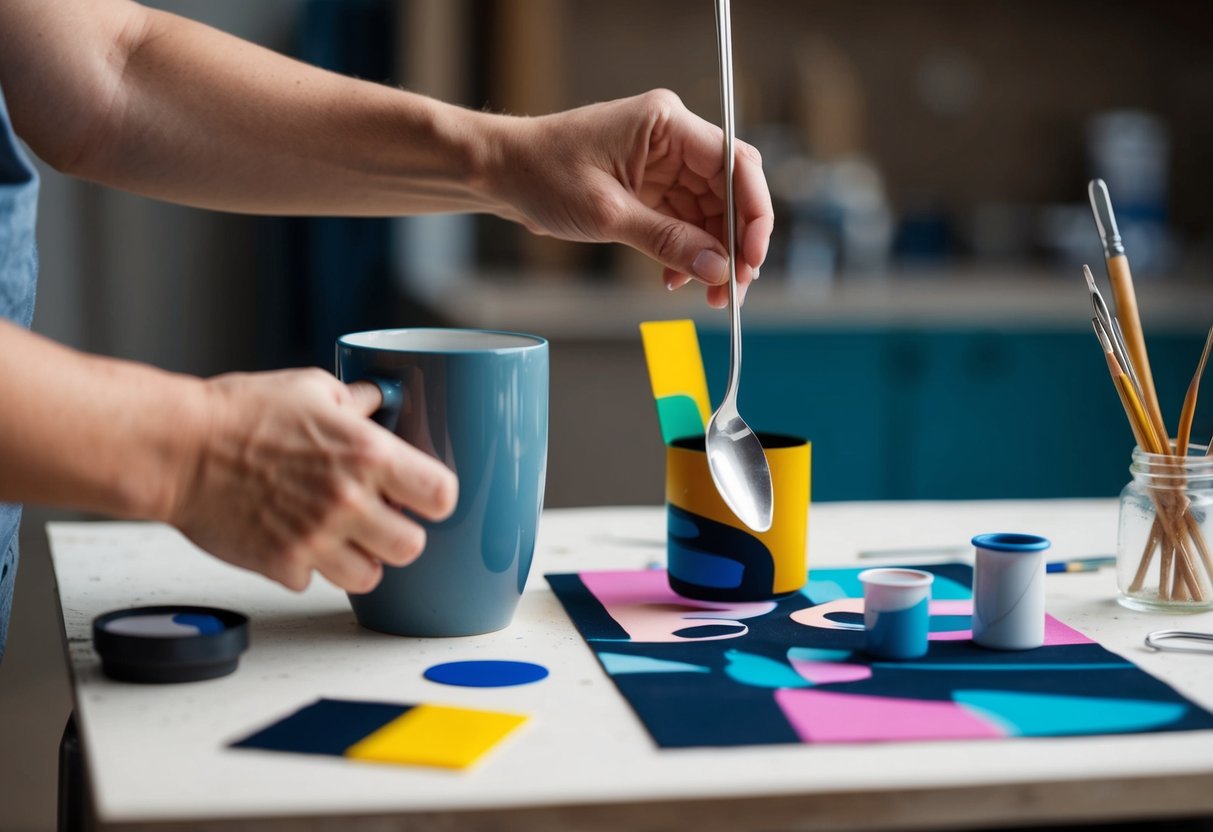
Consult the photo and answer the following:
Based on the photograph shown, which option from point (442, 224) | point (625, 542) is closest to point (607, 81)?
point (442, 224)

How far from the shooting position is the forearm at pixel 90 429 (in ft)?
2.01

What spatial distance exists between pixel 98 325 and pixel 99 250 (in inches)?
7.1

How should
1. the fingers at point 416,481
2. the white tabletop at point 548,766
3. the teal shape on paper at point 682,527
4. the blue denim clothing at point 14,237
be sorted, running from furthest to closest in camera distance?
the teal shape on paper at point 682,527 < the blue denim clothing at point 14,237 < the fingers at point 416,481 < the white tabletop at point 548,766

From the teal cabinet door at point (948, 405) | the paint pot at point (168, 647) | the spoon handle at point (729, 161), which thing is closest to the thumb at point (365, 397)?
the paint pot at point (168, 647)

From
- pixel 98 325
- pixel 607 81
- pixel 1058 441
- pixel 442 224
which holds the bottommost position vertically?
pixel 1058 441

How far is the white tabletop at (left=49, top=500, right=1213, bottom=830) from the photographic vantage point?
0.56 meters

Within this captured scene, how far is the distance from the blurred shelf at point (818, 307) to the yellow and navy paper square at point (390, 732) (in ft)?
5.62

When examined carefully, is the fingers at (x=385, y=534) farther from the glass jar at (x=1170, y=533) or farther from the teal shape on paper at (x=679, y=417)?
the glass jar at (x=1170, y=533)

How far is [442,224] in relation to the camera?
9.37 ft

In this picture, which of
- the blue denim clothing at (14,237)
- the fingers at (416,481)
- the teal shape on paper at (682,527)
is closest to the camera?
the fingers at (416,481)

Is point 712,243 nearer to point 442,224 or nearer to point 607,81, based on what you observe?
point 442,224

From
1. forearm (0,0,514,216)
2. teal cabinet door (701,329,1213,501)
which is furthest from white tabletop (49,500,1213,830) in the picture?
teal cabinet door (701,329,1213,501)

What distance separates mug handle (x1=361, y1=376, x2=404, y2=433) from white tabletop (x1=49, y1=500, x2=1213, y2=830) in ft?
0.43

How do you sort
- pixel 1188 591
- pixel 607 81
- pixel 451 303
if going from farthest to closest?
pixel 607 81 < pixel 451 303 < pixel 1188 591
